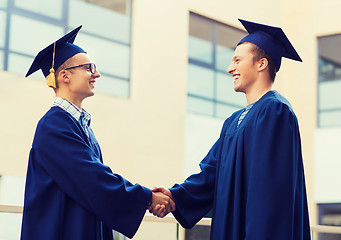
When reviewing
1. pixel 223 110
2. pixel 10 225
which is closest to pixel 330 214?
pixel 223 110

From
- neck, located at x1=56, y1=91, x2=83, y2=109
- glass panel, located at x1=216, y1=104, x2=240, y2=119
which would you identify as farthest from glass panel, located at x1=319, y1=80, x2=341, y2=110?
neck, located at x1=56, y1=91, x2=83, y2=109

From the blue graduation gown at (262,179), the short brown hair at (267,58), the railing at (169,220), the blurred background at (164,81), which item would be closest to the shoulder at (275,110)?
the blue graduation gown at (262,179)

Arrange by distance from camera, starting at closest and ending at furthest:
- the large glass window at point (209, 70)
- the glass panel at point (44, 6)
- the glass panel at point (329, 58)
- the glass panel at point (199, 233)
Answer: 1. the glass panel at point (199, 233)
2. the glass panel at point (44, 6)
3. the large glass window at point (209, 70)
4. the glass panel at point (329, 58)

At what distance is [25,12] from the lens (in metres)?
11.7

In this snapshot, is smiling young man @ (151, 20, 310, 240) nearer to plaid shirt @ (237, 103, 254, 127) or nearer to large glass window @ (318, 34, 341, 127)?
plaid shirt @ (237, 103, 254, 127)

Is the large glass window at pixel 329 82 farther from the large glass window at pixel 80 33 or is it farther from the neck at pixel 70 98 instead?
the neck at pixel 70 98

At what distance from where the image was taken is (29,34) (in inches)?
464

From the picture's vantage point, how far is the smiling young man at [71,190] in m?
3.92

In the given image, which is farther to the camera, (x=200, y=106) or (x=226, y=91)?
(x=226, y=91)

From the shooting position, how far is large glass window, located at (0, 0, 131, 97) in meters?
11.5

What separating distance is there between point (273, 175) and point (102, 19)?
972cm

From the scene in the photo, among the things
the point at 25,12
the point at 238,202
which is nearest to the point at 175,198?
the point at 238,202

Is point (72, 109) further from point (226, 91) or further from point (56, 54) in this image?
point (226, 91)

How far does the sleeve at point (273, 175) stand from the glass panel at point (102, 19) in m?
9.13
